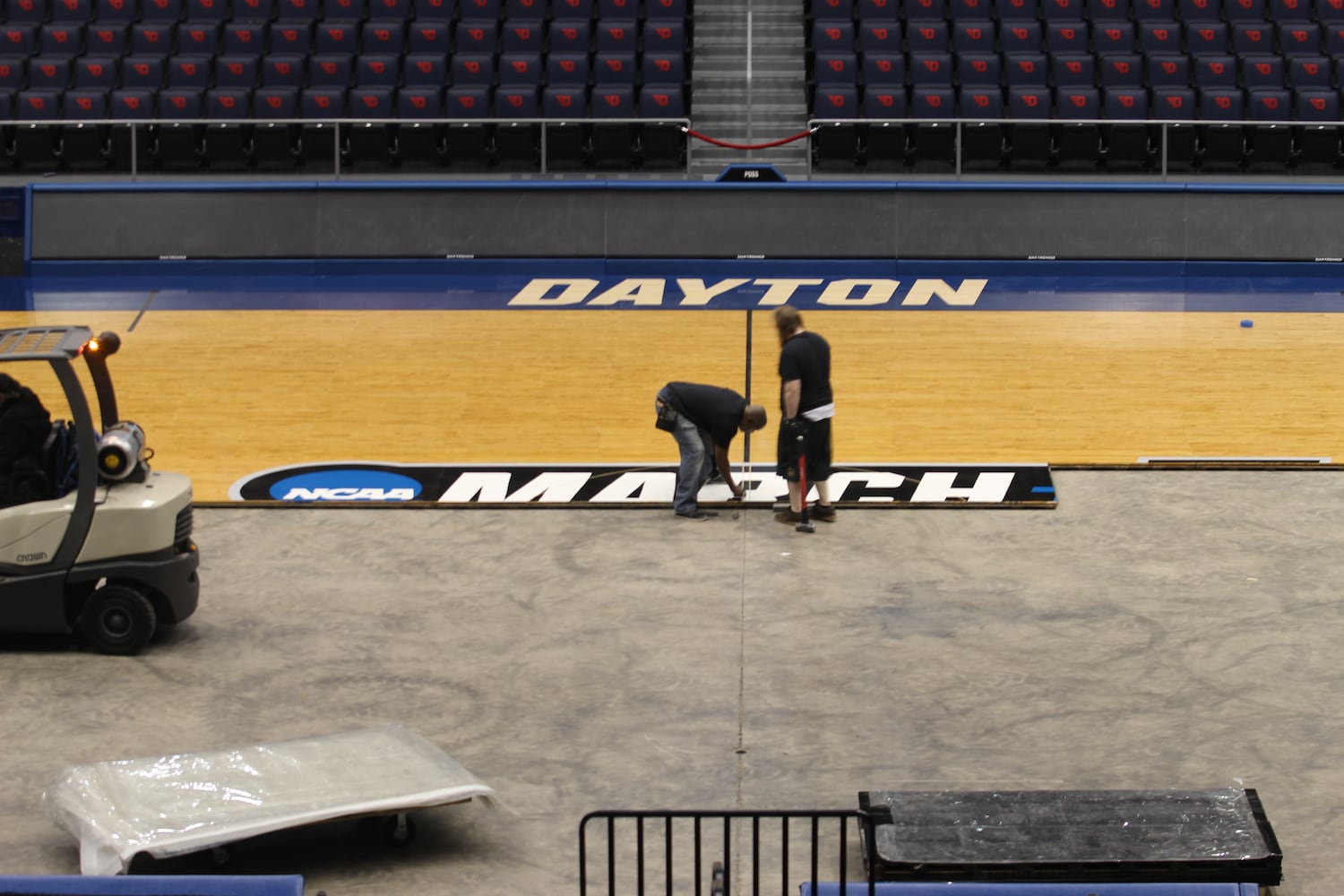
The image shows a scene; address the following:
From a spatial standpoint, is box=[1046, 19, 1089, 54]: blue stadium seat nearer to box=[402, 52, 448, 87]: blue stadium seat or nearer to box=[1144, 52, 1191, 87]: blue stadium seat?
box=[1144, 52, 1191, 87]: blue stadium seat

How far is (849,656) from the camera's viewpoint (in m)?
9.46

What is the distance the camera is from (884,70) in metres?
21.5

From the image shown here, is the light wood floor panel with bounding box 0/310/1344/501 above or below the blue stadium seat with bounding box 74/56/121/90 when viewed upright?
below

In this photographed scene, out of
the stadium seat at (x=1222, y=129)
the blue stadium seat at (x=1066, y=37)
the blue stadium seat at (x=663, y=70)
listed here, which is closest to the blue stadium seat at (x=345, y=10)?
the blue stadium seat at (x=663, y=70)

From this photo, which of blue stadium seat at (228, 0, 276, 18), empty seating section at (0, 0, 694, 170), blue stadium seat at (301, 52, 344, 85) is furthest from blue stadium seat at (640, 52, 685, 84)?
blue stadium seat at (228, 0, 276, 18)

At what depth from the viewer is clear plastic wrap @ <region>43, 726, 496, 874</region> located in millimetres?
6688

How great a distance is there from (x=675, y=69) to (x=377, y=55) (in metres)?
3.74

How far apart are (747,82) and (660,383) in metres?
7.17

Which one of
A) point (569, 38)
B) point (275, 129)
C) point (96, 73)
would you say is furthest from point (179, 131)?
point (569, 38)

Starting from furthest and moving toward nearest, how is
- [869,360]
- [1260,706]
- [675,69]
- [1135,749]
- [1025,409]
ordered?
[675,69]
[869,360]
[1025,409]
[1260,706]
[1135,749]

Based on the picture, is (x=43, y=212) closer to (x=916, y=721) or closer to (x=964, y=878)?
(x=916, y=721)

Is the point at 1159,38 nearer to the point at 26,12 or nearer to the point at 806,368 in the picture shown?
the point at 806,368

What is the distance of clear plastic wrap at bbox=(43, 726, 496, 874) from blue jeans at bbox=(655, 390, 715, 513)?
4.69 meters

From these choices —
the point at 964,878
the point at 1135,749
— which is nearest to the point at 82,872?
the point at 964,878
